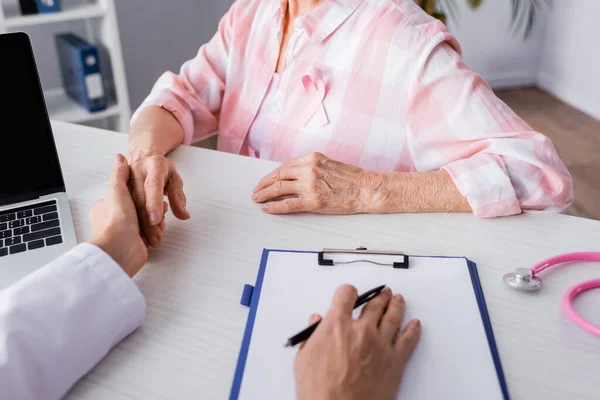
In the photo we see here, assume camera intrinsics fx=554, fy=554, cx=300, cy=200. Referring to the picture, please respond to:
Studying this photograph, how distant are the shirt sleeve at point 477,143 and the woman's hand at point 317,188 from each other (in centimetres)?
15

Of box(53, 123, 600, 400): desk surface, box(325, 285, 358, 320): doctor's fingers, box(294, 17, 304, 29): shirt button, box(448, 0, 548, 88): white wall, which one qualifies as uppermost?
box(294, 17, 304, 29): shirt button

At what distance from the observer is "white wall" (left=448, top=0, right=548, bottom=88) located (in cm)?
364

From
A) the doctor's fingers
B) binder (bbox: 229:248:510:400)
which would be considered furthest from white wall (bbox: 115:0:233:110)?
the doctor's fingers

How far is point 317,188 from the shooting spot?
913 mm

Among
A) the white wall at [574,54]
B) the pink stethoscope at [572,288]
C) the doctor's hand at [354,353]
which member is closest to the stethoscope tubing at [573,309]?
the pink stethoscope at [572,288]

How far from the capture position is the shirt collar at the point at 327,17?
3.78 ft

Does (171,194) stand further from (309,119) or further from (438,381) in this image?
(438,381)

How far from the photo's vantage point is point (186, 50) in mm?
2994

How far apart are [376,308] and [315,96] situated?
616 mm

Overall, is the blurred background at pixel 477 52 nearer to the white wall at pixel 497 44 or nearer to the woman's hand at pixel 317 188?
the white wall at pixel 497 44

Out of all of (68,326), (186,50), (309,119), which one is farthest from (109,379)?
(186,50)

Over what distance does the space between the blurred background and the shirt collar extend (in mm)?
1212

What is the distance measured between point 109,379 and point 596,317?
59 centimetres

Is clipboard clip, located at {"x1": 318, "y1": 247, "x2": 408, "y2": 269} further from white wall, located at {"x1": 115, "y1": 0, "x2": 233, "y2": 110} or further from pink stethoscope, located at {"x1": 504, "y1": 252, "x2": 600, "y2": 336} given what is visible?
white wall, located at {"x1": 115, "y1": 0, "x2": 233, "y2": 110}
